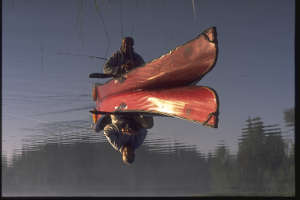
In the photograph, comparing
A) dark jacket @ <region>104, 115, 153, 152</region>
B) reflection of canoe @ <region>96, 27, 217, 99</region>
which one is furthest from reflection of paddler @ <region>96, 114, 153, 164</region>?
reflection of canoe @ <region>96, 27, 217, 99</region>

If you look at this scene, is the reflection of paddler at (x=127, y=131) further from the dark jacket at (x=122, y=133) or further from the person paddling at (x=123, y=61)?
the person paddling at (x=123, y=61)

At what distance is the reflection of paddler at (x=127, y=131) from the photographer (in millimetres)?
1013

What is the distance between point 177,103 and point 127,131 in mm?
323

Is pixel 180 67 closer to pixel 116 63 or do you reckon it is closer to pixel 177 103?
pixel 177 103

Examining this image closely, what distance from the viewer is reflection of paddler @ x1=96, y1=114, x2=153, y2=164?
3.32 ft

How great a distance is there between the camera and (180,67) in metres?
0.75

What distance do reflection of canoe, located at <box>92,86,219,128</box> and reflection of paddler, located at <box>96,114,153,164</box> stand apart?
91 mm

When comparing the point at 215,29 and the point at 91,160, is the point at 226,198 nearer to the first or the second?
the point at 215,29

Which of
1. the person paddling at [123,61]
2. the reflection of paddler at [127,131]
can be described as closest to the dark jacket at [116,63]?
the person paddling at [123,61]

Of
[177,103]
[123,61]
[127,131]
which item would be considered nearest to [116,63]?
[123,61]

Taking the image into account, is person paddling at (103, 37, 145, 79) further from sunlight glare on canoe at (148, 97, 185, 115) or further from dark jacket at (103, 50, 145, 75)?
sunlight glare on canoe at (148, 97, 185, 115)

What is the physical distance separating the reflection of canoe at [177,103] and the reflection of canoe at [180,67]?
0.07 feet

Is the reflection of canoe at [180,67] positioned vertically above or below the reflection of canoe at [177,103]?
above

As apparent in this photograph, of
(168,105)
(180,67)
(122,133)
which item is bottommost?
(122,133)
